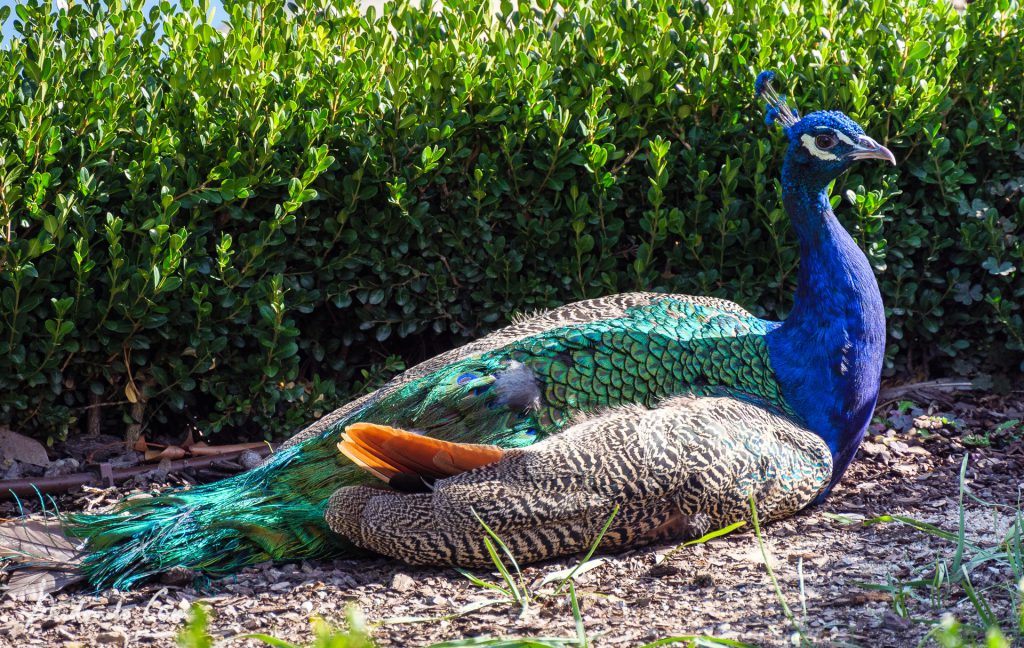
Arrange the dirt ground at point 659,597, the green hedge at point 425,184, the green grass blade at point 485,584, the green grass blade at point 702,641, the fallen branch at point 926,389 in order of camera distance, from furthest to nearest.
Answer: the fallen branch at point 926,389 → the green hedge at point 425,184 → the green grass blade at point 485,584 → the dirt ground at point 659,597 → the green grass blade at point 702,641

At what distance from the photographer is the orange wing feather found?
326cm

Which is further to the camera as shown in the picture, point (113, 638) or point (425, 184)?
point (425, 184)

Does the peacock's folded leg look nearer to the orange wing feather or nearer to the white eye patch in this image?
the orange wing feather

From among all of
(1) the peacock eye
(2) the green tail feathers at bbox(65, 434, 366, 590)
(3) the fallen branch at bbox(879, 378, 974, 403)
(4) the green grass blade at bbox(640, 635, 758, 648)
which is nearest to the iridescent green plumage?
(2) the green tail feathers at bbox(65, 434, 366, 590)

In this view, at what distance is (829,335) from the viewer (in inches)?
147

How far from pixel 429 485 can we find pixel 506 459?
251mm

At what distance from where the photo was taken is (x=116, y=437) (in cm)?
457

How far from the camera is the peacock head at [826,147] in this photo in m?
3.80

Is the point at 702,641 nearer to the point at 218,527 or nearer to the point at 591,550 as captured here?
the point at 591,550

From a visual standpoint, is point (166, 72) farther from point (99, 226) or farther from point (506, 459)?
point (506, 459)

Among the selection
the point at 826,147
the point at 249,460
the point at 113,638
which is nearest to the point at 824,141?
the point at 826,147

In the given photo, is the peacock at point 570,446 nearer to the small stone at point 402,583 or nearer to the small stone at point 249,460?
the small stone at point 402,583

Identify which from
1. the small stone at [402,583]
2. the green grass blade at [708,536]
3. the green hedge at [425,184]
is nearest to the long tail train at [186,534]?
the small stone at [402,583]

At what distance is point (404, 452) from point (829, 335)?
1.50m
